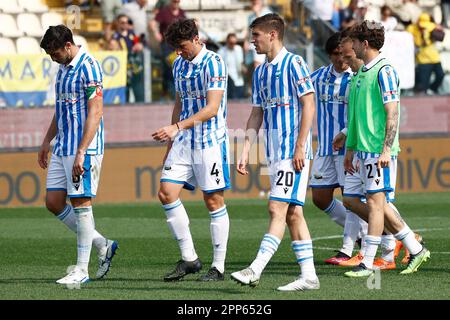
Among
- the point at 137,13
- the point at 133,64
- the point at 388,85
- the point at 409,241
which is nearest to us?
the point at 388,85

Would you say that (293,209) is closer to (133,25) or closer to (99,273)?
(99,273)

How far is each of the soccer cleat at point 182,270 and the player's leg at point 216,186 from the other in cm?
10

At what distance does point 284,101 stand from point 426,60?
1253cm

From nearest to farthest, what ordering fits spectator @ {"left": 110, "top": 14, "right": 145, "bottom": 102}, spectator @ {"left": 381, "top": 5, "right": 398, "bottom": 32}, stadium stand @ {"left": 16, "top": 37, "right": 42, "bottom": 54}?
1. spectator @ {"left": 110, "top": 14, "right": 145, "bottom": 102}
2. stadium stand @ {"left": 16, "top": 37, "right": 42, "bottom": 54}
3. spectator @ {"left": 381, "top": 5, "right": 398, "bottom": 32}

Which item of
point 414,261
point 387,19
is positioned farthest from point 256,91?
point 387,19

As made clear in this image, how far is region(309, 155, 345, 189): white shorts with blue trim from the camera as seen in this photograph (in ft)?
36.1

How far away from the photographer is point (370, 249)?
933cm

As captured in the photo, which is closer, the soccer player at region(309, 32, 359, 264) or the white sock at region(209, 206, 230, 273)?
the white sock at region(209, 206, 230, 273)

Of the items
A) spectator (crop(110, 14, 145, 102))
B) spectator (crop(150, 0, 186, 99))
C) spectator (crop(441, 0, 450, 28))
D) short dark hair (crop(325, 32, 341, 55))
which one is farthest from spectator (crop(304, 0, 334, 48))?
short dark hair (crop(325, 32, 341, 55))

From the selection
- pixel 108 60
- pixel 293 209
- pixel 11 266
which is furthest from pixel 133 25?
pixel 293 209

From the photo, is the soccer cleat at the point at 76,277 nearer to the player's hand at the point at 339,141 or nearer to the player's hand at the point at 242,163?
the player's hand at the point at 242,163

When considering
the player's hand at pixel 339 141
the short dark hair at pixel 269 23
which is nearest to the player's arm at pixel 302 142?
the short dark hair at pixel 269 23

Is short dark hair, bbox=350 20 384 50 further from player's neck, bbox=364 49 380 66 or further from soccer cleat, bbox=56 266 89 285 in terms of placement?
soccer cleat, bbox=56 266 89 285

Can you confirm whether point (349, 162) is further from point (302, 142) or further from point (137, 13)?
point (137, 13)
